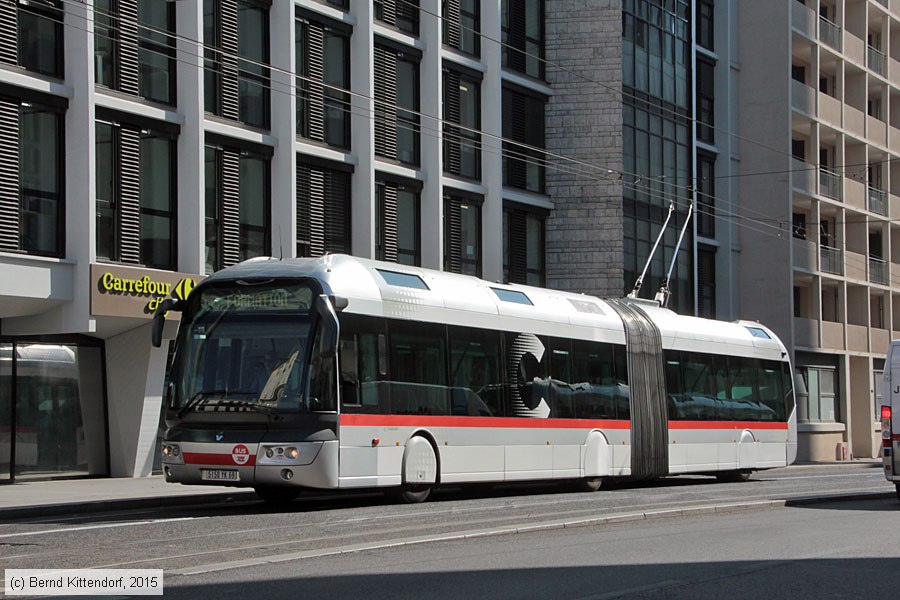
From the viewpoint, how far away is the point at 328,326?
1772 cm

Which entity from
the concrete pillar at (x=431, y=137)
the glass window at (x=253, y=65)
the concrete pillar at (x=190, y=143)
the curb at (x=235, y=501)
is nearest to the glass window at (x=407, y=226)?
the concrete pillar at (x=431, y=137)

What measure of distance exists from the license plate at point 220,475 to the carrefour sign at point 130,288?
8681mm

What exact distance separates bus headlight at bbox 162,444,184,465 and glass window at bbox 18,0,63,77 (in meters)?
10.8

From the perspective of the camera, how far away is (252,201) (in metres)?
31.5

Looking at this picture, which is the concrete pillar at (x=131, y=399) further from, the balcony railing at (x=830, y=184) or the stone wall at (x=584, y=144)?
the balcony railing at (x=830, y=184)

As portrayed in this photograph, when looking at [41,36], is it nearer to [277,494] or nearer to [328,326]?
[277,494]

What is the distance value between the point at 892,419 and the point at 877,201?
151ft

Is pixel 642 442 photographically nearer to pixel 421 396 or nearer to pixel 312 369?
pixel 421 396

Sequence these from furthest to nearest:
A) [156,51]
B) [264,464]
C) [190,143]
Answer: [190,143]
[156,51]
[264,464]

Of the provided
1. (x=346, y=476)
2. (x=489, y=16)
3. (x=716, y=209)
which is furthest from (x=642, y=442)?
(x=716, y=209)

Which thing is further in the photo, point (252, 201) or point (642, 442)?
point (252, 201)

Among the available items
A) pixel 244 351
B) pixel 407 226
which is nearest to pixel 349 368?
pixel 244 351

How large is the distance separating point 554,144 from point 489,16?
211 inches

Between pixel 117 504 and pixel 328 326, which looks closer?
pixel 328 326
